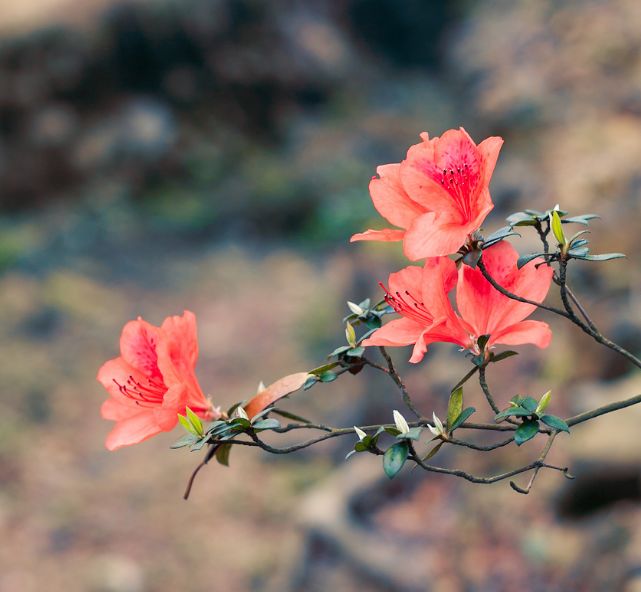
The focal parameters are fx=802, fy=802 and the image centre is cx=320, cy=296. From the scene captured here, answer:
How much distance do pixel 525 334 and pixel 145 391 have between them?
49 cm

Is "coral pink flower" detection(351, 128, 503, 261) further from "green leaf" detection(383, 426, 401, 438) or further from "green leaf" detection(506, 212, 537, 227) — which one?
"green leaf" detection(383, 426, 401, 438)

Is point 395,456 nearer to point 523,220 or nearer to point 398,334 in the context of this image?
point 398,334

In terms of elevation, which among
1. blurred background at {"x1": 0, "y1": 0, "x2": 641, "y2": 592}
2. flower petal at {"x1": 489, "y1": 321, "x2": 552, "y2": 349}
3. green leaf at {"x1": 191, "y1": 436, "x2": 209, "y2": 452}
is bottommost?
green leaf at {"x1": 191, "y1": 436, "x2": 209, "y2": 452}

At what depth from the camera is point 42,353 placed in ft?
17.8

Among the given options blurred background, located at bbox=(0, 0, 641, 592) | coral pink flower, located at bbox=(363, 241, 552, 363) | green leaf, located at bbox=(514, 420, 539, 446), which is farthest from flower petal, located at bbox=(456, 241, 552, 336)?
blurred background, located at bbox=(0, 0, 641, 592)

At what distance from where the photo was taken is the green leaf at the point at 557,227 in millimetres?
887

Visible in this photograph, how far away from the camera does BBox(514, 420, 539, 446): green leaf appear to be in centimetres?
89

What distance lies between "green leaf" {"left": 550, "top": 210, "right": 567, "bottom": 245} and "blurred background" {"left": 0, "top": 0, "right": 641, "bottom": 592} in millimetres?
1724

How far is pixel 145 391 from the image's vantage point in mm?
1050

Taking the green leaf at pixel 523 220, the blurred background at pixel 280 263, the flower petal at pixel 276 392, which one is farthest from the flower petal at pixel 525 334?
the blurred background at pixel 280 263

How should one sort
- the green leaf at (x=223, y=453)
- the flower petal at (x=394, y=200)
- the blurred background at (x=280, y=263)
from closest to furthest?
the flower petal at (x=394, y=200)
the green leaf at (x=223, y=453)
the blurred background at (x=280, y=263)

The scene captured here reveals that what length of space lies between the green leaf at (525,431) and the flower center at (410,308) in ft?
0.51

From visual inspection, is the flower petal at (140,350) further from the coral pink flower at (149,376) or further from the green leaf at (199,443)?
the green leaf at (199,443)

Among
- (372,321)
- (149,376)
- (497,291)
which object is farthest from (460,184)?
(149,376)
